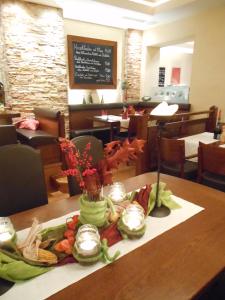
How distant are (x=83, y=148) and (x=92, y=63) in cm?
393

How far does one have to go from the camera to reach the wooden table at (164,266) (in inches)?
27.2

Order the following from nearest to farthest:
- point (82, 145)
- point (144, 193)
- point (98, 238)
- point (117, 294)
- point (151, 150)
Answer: point (117, 294) < point (98, 238) < point (144, 193) < point (82, 145) < point (151, 150)

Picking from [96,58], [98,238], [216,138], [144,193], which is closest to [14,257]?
[98,238]

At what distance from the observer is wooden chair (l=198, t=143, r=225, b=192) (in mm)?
1871

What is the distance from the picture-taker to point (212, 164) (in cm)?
194

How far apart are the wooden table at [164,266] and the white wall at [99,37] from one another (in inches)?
165

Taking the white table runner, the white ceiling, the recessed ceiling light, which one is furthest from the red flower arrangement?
the recessed ceiling light

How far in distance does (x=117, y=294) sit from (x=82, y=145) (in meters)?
0.96

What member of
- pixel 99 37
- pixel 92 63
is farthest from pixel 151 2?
pixel 92 63

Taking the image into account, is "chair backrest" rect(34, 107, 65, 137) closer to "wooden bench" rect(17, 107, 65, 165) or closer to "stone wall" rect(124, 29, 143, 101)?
"wooden bench" rect(17, 107, 65, 165)

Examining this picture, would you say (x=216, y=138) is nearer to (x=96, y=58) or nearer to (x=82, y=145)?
(x=82, y=145)

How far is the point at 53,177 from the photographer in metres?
3.08

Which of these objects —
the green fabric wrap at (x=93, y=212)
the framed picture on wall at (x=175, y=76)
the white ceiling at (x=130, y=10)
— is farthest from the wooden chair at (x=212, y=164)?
the framed picture on wall at (x=175, y=76)

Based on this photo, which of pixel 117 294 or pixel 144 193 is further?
pixel 144 193
